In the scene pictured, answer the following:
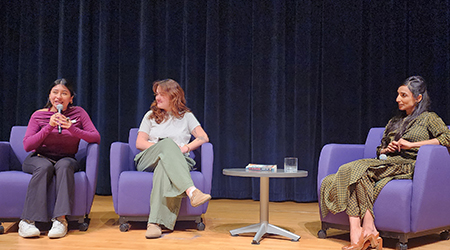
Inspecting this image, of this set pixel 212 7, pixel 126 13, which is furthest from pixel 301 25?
pixel 126 13

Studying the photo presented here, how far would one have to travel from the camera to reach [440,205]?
2.49m

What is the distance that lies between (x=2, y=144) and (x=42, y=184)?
68 cm

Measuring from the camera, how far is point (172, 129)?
3105 millimetres

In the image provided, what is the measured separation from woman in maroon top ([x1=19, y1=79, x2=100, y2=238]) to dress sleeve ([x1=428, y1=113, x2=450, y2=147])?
7.06ft

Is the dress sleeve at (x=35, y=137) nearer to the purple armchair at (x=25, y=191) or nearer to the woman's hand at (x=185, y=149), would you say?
the purple armchair at (x=25, y=191)

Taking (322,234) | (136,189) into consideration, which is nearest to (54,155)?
(136,189)

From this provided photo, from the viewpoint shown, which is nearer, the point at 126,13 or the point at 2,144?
the point at 2,144

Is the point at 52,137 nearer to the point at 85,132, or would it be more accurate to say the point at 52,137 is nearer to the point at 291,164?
the point at 85,132

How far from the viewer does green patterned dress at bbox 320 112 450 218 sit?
239cm

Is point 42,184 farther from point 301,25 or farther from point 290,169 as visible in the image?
point 301,25

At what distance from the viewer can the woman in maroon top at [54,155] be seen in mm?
2514

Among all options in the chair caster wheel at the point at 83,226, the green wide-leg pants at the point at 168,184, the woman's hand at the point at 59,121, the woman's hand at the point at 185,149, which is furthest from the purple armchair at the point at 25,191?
the woman's hand at the point at 185,149

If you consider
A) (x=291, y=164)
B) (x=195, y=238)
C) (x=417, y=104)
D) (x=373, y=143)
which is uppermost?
(x=417, y=104)

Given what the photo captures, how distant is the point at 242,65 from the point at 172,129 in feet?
4.80
